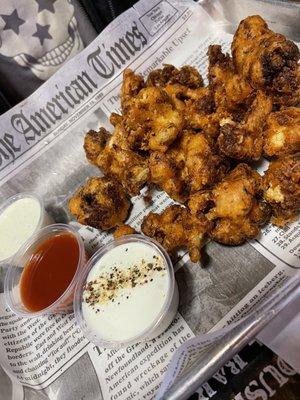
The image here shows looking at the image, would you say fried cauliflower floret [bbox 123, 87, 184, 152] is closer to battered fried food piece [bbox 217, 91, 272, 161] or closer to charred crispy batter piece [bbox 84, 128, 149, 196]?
charred crispy batter piece [bbox 84, 128, 149, 196]

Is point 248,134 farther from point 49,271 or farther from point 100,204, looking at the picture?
point 49,271

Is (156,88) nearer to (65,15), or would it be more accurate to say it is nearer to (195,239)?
(195,239)

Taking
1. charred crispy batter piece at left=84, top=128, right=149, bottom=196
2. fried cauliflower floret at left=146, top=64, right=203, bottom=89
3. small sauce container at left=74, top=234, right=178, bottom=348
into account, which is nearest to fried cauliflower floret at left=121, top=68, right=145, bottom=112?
fried cauliflower floret at left=146, top=64, right=203, bottom=89

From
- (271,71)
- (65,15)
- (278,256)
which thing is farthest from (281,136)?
(65,15)

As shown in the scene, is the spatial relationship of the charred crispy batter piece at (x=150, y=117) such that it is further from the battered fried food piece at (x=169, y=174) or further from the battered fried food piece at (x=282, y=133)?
the battered fried food piece at (x=282, y=133)

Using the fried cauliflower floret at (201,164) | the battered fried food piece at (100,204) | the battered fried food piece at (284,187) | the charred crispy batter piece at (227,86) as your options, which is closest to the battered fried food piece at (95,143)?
the battered fried food piece at (100,204)

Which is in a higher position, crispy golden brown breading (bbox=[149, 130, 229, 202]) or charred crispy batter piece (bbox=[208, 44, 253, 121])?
charred crispy batter piece (bbox=[208, 44, 253, 121])

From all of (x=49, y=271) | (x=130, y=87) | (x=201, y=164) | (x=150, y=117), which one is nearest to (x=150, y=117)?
(x=150, y=117)
